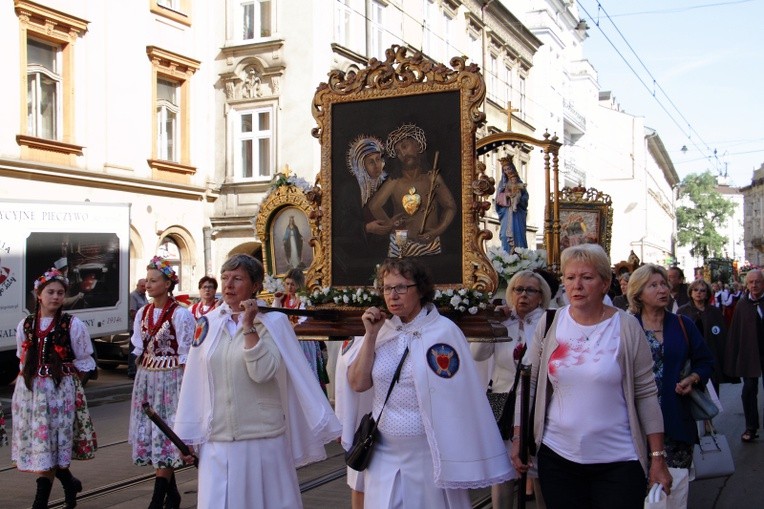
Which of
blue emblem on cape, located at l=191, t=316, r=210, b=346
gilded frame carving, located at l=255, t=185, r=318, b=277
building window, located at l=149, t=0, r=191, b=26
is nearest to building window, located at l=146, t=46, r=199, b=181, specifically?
building window, located at l=149, t=0, r=191, b=26

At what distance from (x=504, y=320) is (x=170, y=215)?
55.7 feet

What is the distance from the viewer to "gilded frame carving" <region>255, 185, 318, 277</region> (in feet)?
45.1

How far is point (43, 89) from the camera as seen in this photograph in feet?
64.7

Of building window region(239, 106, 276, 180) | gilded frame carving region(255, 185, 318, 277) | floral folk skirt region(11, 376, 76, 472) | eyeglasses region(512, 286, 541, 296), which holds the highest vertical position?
building window region(239, 106, 276, 180)

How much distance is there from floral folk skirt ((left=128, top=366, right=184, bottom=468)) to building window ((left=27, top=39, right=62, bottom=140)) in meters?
12.8

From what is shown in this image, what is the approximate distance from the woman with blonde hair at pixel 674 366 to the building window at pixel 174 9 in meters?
18.8

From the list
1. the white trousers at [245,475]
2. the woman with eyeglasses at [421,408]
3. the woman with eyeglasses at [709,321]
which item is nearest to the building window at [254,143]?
the woman with eyeglasses at [709,321]

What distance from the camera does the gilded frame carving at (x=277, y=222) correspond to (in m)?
13.8

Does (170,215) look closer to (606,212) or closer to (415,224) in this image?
(606,212)

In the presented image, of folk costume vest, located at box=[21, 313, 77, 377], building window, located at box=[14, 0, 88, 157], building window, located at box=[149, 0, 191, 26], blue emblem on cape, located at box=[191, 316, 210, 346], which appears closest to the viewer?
blue emblem on cape, located at box=[191, 316, 210, 346]

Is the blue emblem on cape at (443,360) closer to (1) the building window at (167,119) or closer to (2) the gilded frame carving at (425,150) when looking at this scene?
(2) the gilded frame carving at (425,150)

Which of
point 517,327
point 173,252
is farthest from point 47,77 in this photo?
point 517,327

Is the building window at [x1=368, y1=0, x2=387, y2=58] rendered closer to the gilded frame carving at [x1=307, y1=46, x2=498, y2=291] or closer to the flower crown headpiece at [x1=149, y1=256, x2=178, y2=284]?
the gilded frame carving at [x1=307, y1=46, x2=498, y2=291]

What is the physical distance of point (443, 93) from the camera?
8.65m
